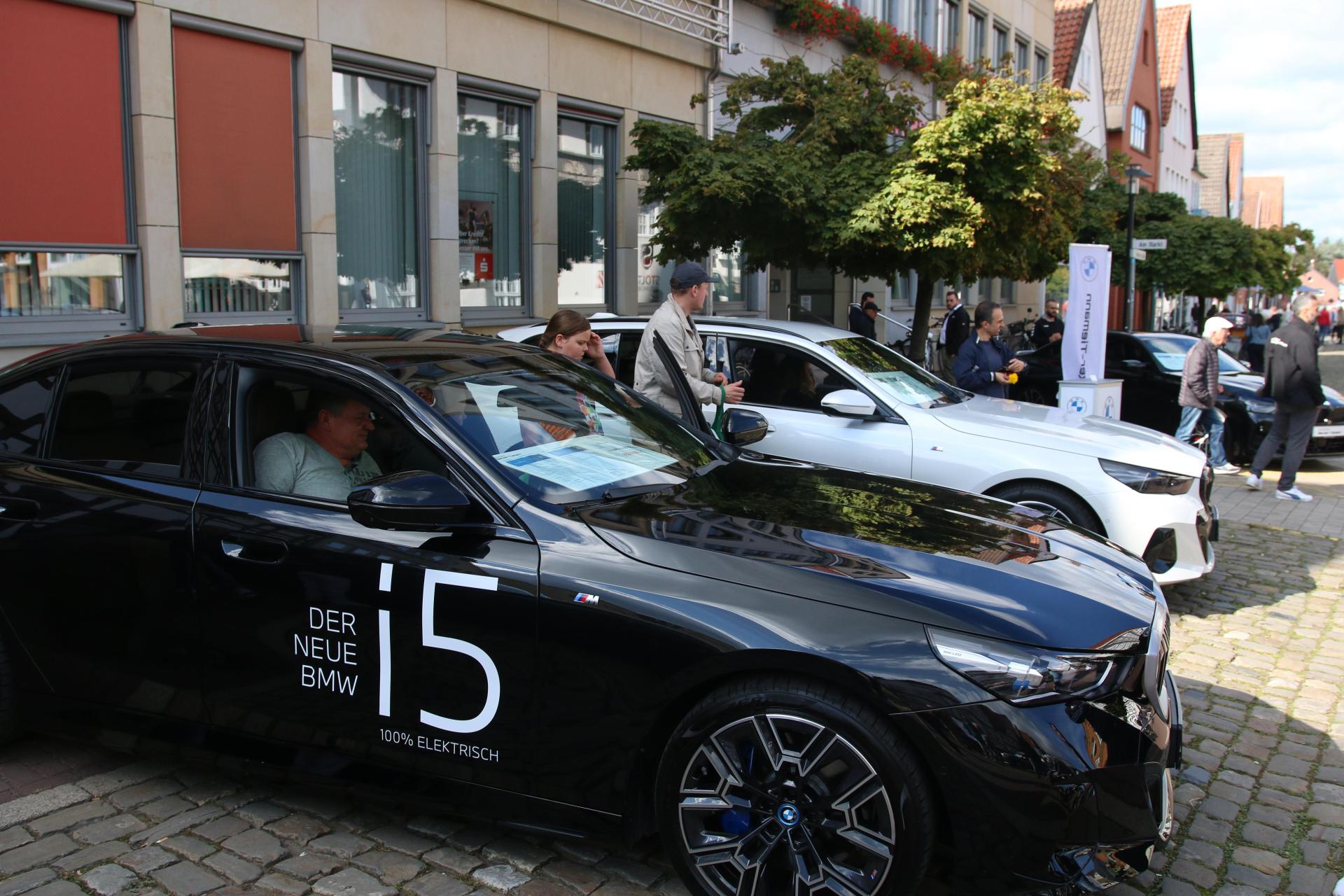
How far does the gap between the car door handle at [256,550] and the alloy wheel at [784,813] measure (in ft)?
4.86

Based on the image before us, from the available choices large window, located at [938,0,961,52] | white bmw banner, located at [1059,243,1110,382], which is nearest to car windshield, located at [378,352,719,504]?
white bmw banner, located at [1059,243,1110,382]

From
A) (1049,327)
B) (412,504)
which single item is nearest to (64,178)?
(412,504)

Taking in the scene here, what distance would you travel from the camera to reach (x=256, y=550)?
363 cm

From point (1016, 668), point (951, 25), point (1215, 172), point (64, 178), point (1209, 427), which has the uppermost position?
point (1215, 172)

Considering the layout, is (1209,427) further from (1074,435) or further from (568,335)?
(568,335)

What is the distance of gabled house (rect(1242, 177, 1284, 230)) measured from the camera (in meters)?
129

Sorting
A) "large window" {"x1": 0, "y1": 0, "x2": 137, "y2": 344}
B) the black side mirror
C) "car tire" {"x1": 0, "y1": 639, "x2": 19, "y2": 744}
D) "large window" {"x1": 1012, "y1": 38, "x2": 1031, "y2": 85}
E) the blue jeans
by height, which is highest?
"large window" {"x1": 1012, "y1": 38, "x2": 1031, "y2": 85}

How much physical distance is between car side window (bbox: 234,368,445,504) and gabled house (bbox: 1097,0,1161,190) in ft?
158

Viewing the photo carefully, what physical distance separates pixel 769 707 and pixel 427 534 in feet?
3.89

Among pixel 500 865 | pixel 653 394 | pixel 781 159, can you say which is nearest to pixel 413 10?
pixel 781 159

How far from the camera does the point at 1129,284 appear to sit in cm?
2591

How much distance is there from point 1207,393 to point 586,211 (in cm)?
772

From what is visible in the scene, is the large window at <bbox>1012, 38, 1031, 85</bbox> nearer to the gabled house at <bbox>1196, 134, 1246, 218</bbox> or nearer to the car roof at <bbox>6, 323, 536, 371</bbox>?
the car roof at <bbox>6, 323, 536, 371</bbox>

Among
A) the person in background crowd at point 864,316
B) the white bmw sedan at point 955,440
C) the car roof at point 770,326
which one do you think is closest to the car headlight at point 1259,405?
the white bmw sedan at point 955,440
